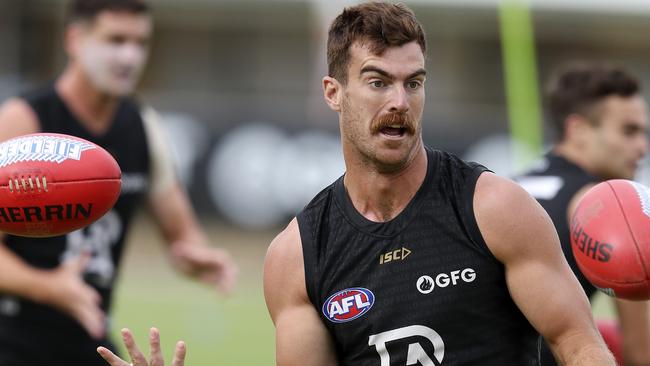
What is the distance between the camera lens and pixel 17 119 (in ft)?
20.5

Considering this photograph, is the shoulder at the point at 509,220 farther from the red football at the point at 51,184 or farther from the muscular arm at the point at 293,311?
the red football at the point at 51,184

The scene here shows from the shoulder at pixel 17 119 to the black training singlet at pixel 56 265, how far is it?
0.05 m

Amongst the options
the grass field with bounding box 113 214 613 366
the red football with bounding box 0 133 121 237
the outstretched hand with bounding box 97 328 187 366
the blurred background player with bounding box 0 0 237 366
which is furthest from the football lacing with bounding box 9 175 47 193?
the grass field with bounding box 113 214 613 366

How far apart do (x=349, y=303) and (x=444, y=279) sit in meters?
0.35

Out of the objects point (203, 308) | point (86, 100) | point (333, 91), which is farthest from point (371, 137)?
point (203, 308)

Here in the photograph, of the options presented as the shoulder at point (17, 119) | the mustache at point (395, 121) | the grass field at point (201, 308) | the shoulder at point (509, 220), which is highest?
the mustache at point (395, 121)

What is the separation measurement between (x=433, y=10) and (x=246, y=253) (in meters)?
10.3

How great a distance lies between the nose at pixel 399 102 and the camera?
414cm

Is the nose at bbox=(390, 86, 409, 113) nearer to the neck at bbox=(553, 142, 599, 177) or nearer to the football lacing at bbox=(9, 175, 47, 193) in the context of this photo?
the football lacing at bbox=(9, 175, 47, 193)

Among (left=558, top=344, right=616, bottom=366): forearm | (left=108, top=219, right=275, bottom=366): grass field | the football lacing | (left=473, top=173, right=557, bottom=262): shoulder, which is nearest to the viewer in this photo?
(left=558, top=344, right=616, bottom=366): forearm

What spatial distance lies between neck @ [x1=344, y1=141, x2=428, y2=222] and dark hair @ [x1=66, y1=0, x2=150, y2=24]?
291cm

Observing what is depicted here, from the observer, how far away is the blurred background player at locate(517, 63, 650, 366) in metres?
5.94

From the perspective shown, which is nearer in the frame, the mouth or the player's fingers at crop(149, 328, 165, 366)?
the player's fingers at crop(149, 328, 165, 366)

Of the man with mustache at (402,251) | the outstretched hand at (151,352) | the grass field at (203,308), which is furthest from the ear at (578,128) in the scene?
the grass field at (203,308)
